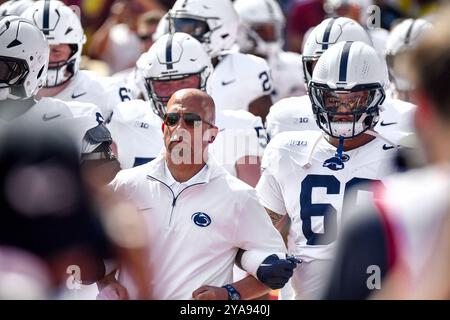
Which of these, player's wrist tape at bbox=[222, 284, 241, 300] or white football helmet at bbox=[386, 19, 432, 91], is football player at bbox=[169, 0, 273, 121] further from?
player's wrist tape at bbox=[222, 284, 241, 300]

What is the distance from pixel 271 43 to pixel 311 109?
3054 mm

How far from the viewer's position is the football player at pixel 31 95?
513 centimetres

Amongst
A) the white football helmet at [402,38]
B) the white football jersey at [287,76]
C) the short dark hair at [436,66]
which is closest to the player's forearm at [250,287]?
the short dark hair at [436,66]

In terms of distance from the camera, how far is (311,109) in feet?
19.8

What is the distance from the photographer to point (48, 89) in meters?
6.69

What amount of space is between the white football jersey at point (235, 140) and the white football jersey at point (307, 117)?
100 millimetres

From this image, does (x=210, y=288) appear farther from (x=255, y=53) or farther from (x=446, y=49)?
(x=255, y=53)

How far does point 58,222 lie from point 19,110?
8.60ft

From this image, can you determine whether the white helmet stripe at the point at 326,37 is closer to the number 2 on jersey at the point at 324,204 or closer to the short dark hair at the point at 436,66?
the number 2 on jersey at the point at 324,204

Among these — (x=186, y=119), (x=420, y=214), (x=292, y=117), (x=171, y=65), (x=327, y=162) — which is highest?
(x=420, y=214)

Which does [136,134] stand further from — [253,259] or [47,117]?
[253,259]

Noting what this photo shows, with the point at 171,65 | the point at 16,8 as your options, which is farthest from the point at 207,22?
the point at 171,65

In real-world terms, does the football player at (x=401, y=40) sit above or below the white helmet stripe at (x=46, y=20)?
below

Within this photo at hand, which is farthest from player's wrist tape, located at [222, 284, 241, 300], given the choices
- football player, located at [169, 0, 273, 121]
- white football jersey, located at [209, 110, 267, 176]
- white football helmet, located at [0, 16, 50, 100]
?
football player, located at [169, 0, 273, 121]
